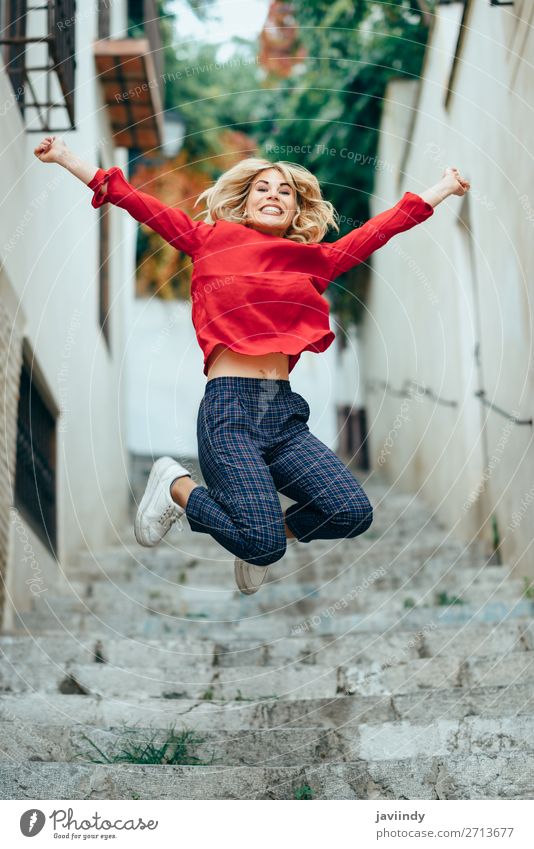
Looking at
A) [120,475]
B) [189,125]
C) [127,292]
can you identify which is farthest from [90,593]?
[189,125]

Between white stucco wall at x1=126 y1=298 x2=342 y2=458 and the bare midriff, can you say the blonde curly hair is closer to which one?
the bare midriff

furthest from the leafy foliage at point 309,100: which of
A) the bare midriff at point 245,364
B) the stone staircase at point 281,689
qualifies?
the bare midriff at point 245,364

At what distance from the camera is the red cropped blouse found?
306 cm

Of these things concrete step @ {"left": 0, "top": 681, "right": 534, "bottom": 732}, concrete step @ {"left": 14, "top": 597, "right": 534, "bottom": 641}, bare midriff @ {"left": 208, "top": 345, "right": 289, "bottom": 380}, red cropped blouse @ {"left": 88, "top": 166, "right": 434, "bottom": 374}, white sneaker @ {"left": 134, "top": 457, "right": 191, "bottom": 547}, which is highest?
red cropped blouse @ {"left": 88, "top": 166, "right": 434, "bottom": 374}

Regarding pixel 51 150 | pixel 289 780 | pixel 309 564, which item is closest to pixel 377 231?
pixel 51 150

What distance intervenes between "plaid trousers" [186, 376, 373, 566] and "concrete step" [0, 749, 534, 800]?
0.59 meters

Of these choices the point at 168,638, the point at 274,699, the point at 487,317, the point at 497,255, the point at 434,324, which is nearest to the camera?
the point at 274,699

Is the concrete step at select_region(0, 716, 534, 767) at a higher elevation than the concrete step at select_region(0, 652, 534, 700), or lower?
higher

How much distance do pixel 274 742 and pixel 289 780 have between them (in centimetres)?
39

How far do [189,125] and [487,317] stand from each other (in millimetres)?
8854

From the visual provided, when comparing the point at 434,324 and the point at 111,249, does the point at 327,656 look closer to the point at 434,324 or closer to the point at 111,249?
the point at 434,324

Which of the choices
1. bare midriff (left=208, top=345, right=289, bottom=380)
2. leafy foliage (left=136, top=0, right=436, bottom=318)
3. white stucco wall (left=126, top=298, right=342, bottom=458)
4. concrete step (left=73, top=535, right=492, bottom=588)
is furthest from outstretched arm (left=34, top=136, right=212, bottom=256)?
white stucco wall (left=126, top=298, right=342, bottom=458)

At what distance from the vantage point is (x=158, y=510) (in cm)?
315

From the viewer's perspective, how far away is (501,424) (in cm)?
612
